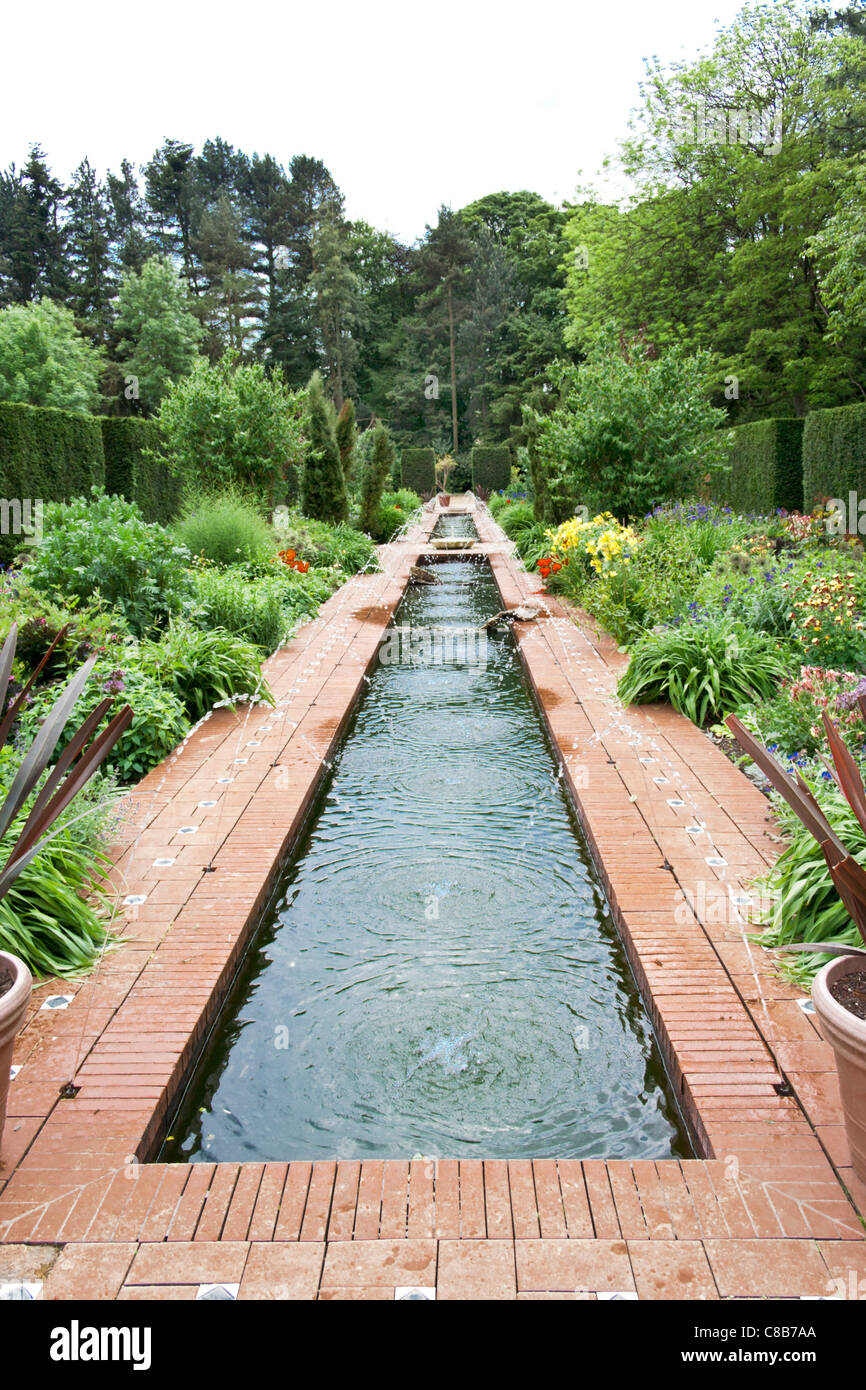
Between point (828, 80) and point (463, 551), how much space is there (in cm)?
1133

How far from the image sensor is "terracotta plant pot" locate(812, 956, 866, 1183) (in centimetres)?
196

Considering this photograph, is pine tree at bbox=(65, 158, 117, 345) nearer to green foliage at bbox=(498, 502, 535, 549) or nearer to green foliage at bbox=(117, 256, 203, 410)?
green foliage at bbox=(117, 256, 203, 410)

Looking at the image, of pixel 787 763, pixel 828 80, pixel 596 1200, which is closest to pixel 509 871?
pixel 787 763

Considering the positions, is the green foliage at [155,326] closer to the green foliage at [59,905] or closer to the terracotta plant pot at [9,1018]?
the green foliage at [59,905]

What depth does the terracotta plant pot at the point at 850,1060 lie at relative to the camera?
1955 millimetres

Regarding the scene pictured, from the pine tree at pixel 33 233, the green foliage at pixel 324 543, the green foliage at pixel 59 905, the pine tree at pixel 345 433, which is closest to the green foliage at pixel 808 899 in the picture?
the green foliage at pixel 59 905

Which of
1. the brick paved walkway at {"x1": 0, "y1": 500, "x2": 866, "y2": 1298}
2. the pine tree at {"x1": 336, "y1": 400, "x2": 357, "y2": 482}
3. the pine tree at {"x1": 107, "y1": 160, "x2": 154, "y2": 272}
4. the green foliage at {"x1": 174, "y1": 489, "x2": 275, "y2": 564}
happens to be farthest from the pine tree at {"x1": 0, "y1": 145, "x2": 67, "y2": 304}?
the brick paved walkway at {"x1": 0, "y1": 500, "x2": 866, "y2": 1298}

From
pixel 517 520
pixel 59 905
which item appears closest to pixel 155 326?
pixel 517 520

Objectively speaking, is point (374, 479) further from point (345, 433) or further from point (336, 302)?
point (336, 302)

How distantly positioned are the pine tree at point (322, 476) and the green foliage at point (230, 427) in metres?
2.50

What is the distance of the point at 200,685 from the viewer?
6.62m

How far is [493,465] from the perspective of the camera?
36438 millimetres

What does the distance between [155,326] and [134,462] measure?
22.3 m

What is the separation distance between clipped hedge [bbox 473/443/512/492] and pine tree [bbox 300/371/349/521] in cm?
1900
